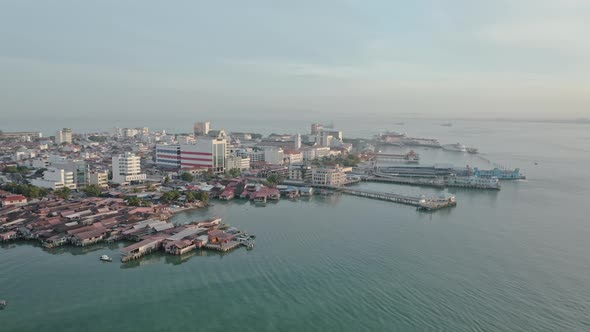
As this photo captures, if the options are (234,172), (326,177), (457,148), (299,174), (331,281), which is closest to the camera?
(331,281)

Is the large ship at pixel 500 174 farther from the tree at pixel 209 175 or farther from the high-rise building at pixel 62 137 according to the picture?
the high-rise building at pixel 62 137

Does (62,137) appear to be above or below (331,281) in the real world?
above

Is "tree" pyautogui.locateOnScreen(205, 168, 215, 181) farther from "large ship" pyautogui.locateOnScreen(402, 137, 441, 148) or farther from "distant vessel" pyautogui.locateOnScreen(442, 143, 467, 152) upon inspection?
"large ship" pyautogui.locateOnScreen(402, 137, 441, 148)

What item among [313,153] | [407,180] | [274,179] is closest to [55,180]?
[274,179]

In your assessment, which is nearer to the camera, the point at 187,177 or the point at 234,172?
the point at 187,177

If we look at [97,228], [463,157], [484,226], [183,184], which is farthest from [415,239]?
[463,157]

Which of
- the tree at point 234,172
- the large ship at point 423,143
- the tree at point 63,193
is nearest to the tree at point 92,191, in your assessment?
the tree at point 63,193

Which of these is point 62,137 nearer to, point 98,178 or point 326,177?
point 98,178
